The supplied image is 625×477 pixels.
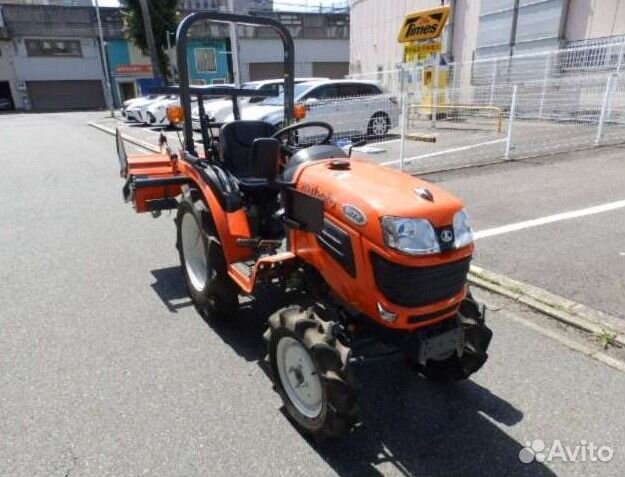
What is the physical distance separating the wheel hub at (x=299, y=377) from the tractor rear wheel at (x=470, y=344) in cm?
77

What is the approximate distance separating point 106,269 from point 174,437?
2.53m

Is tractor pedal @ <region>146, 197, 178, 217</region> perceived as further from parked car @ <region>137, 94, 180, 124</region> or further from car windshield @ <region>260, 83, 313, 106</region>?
parked car @ <region>137, 94, 180, 124</region>

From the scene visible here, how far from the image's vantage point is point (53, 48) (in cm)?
3397

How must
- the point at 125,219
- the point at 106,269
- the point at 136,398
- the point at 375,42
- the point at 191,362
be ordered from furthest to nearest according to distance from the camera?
1. the point at 375,42
2. the point at 125,219
3. the point at 106,269
4. the point at 191,362
5. the point at 136,398

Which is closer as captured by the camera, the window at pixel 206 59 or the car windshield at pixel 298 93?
the car windshield at pixel 298 93

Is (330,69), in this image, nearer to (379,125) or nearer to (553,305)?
(379,125)

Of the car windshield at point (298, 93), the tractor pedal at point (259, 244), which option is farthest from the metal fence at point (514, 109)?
the tractor pedal at point (259, 244)

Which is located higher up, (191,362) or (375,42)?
(375,42)

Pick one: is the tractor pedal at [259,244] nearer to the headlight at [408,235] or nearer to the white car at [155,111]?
the headlight at [408,235]

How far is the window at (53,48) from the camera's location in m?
33.4

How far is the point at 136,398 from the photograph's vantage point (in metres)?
2.57

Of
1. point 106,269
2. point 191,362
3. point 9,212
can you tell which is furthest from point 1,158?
point 191,362

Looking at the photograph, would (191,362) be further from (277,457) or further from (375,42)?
(375,42)

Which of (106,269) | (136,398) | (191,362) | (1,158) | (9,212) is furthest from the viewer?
(1,158)
